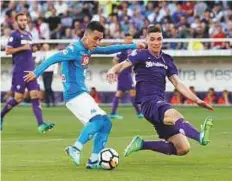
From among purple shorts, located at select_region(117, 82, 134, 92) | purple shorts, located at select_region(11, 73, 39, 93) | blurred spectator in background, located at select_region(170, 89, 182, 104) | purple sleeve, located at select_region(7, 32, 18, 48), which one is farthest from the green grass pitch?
blurred spectator in background, located at select_region(170, 89, 182, 104)

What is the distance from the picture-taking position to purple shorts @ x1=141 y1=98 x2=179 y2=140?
1290cm

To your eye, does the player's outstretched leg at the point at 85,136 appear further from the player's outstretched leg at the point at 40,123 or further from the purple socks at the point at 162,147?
the player's outstretched leg at the point at 40,123

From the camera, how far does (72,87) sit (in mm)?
13312

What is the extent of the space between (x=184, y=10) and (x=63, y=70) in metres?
18.6

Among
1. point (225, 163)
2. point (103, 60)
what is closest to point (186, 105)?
point (103, 60)

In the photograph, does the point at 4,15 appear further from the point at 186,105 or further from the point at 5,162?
the point at 5,162

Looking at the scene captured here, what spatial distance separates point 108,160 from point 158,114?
1.09 m

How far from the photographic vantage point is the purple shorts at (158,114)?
12898 mm

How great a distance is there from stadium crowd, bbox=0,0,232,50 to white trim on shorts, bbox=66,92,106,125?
16.3 m

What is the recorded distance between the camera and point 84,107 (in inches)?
515

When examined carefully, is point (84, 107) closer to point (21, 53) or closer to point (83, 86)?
point (83, 86)

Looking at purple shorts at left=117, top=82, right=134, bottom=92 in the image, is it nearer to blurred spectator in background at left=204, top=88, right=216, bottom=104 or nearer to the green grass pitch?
the green grass pitch

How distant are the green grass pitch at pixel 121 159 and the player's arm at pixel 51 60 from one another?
139 cm

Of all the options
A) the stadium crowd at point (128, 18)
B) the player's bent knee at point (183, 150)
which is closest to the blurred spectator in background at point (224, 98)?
the stadium crowd at point (128, 18)
